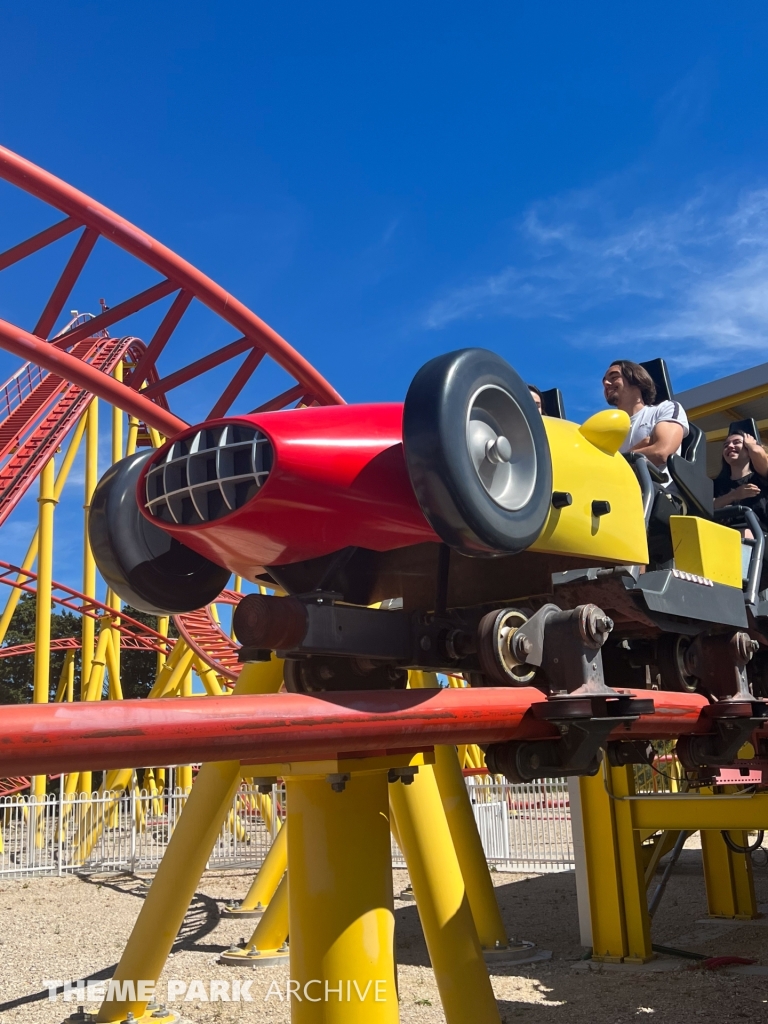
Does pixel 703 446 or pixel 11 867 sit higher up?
pixel 703 446

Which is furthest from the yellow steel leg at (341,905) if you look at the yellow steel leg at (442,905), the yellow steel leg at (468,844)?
the yellow steel leg at (468,844)

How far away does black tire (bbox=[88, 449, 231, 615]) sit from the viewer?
2.20 meters

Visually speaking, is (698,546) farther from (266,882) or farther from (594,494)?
(266,882)

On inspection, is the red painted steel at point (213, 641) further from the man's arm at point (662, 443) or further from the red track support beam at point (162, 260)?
the man's arm at point (662, 443)

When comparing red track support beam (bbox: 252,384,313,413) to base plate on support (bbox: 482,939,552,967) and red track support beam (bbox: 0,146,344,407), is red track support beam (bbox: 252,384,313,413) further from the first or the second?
base plate on support (bbox: 482,939,552,967)

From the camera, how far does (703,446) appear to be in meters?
3.13

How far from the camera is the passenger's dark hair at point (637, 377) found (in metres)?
3.18

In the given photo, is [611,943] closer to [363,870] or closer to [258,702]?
[363,870]

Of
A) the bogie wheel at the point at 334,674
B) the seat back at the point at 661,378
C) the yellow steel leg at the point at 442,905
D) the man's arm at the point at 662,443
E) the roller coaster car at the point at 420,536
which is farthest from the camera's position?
the seat back at the point at 661,378

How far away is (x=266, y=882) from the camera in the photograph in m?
6.69

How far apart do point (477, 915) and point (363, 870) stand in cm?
402

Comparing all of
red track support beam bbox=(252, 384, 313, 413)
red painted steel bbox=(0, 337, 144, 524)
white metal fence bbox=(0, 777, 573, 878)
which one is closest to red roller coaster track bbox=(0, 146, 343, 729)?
red track support beam bbox=(252, 384, 313, 413)

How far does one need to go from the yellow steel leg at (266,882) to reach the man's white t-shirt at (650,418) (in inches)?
153

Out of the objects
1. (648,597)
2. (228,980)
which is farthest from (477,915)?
(648,597)
